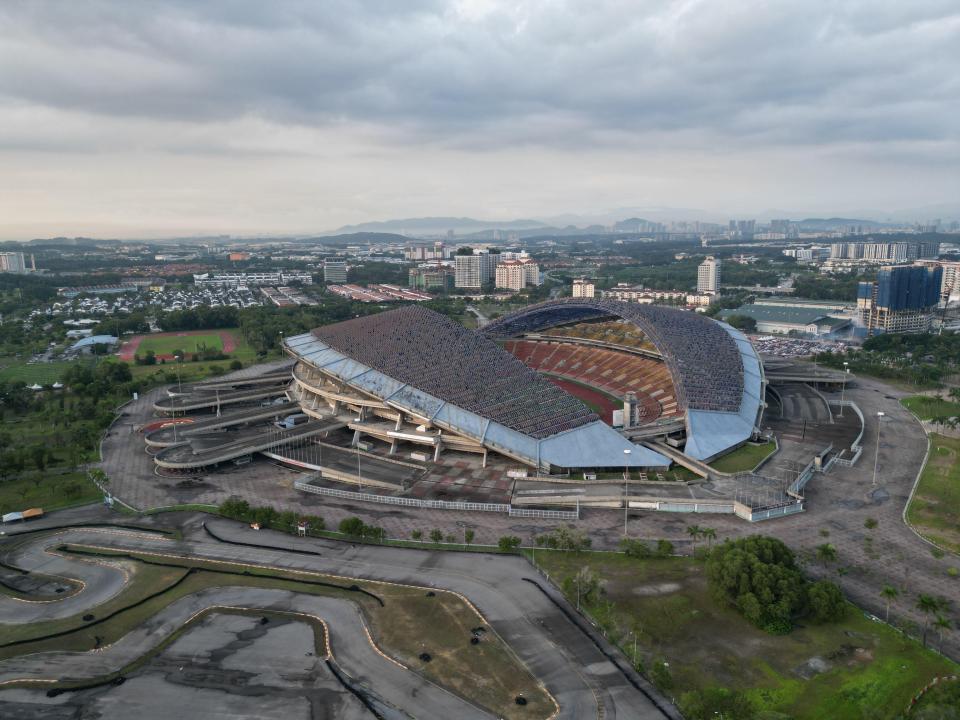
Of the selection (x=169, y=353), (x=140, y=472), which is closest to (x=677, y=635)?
(x=140, y=472)

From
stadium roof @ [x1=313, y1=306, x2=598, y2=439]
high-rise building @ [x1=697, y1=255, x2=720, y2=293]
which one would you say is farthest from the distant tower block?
high-rise building @ [x1=697, y1=255, x2=720, y2=293]

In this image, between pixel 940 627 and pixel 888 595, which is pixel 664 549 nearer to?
pixel 888 595

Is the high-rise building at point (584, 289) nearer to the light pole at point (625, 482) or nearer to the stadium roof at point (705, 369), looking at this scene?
the stadium roof at point (705, 369)

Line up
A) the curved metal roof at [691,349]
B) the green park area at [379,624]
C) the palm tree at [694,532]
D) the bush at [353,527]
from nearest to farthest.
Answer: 1. the green park area at [379,624]
2. the palm tree at [694,532]
3. the bush at [353,527]
4. the curved metal roof at [691,349]

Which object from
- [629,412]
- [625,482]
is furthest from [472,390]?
[625,482]

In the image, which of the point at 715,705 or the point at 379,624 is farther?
the point at 379,624

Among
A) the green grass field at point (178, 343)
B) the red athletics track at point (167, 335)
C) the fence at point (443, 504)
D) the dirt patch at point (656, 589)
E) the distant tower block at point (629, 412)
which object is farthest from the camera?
the green grass field at point (178, 343)

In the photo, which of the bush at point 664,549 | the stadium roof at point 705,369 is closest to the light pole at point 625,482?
the bush at point 664,549
